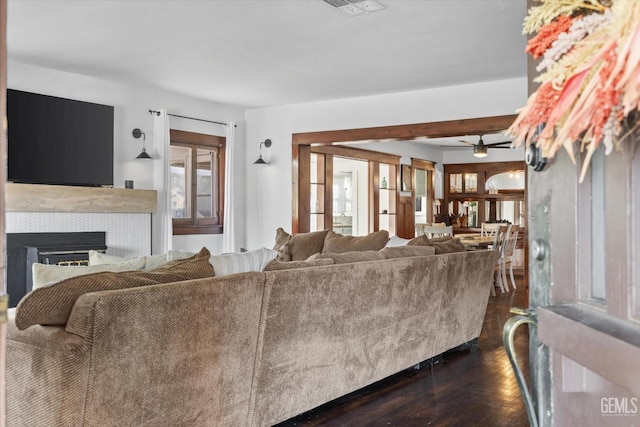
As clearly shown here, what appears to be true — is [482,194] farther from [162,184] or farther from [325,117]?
[162,184]

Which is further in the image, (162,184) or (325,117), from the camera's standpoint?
(325,117)

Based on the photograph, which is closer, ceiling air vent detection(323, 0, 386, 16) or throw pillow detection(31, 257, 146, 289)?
throw pillow detection(31, 257, 146, 289)

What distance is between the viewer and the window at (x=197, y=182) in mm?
7684

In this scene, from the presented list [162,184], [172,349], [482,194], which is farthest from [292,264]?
[482,194]

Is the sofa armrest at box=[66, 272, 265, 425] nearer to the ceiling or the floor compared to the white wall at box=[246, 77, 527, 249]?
nearer to the floor

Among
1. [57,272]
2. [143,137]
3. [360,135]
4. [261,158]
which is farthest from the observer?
[261,158]

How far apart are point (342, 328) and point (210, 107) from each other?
17.8 ft

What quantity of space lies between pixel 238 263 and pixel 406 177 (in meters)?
8.64

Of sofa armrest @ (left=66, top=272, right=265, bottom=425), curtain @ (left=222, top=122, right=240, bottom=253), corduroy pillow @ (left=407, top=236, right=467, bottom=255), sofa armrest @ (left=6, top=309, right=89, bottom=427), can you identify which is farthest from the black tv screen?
sofa armrest @ (left=66, top=272, right=265, bottom=425)

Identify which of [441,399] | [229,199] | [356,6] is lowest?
[441,399]

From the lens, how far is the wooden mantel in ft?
18.7

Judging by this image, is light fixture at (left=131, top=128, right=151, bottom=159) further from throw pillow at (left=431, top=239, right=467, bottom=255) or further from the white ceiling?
throw pillow at (left=431, top=239, right=467, bottom=255)

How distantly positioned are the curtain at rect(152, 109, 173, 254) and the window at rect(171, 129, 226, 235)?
0.37 m

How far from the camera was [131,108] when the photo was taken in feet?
22.9
